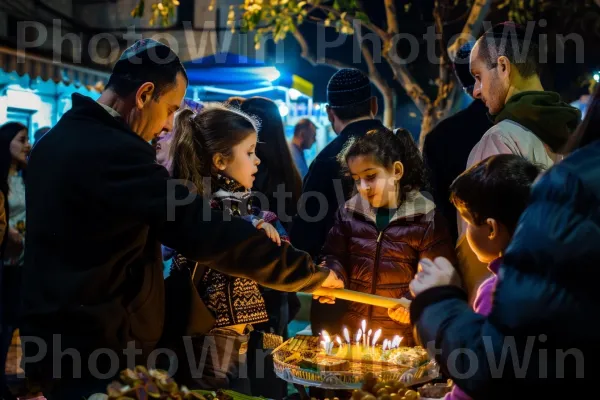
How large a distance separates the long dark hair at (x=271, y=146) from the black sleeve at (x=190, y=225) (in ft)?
7.14

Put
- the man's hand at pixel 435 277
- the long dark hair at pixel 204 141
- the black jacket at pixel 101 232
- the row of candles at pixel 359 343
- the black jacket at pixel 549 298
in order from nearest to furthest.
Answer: the black jacket at pixel 549 298, the man's hand at pixel 435 277, the black jacket at pixel 101 232, the row of candles at pixel 359 343, the long dark hair at pixel 204 141

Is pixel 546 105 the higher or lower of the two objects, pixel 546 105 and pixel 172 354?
the higher

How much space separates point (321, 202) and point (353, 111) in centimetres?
71

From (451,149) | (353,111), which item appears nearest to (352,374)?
(451,149)

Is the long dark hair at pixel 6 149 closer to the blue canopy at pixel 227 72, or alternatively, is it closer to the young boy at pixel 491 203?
the blue canopy at pixel 227 72

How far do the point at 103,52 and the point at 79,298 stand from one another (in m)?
12.6

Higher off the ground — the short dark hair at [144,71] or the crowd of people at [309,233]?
the short dark hair at [144,71]

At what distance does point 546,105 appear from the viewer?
3.67 metres

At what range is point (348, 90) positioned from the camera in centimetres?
505

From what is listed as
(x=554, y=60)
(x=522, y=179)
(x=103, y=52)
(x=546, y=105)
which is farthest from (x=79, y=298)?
(x=103, y=52)

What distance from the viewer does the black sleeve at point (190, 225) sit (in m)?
2.80

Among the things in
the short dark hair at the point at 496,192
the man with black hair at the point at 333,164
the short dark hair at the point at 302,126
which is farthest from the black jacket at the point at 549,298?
the short dark hair at the point at 302,126

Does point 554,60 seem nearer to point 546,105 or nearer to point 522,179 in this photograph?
point 546,105

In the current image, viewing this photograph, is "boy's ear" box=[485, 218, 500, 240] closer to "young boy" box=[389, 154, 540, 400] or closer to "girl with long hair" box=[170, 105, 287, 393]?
"young boy" box=[389, 154, 540, 400]
